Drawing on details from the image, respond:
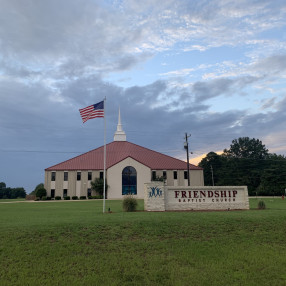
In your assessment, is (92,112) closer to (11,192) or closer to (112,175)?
(112,175)

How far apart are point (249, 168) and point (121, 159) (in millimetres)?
46621

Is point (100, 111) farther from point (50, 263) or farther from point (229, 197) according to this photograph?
point (50, 263)

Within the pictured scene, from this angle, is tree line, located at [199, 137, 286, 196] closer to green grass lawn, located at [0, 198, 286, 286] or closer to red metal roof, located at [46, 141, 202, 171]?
red metal roof, located at [46, 141, 202, 171]

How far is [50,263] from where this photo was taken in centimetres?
809

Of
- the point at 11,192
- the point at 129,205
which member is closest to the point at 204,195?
the point at 129,205

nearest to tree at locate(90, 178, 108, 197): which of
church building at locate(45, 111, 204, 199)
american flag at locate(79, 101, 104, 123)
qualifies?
church building at locate(45, 111, 204, 199)

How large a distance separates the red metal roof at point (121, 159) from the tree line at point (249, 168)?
67.3ft

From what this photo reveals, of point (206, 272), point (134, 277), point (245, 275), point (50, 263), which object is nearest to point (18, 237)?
point (50, 263)

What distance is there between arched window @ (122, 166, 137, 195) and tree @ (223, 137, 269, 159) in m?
48.2

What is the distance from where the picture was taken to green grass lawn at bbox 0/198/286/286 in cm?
740

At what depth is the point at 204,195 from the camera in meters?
20.4

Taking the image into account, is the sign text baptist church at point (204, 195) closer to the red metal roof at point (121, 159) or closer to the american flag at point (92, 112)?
the american flag at point (92, 112)

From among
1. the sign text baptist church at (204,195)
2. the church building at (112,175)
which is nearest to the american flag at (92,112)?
the sign text baptist church at (204,195)

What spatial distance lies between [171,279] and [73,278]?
2.66 m
